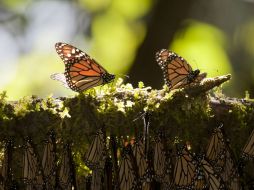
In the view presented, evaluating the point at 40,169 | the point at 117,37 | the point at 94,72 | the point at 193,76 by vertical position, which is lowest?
the point at 40,169

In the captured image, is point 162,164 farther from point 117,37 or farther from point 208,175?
point 117,37

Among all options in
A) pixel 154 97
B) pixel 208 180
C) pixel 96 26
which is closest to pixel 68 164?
pixel 154 97

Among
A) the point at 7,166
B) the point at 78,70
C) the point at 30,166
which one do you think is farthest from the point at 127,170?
the point at 78,70

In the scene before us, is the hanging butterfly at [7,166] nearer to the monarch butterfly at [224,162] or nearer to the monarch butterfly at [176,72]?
the monarch butterfly at [176,72]

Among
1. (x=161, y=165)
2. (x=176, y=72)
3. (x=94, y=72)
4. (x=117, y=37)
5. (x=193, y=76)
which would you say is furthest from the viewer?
(x=117, y=37)

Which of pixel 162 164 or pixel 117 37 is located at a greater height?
pixel 117 37

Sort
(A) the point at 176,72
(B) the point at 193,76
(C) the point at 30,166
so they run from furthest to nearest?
(A) the point at 176,72, (B) the point at 193,76, (C) the point at 30,166

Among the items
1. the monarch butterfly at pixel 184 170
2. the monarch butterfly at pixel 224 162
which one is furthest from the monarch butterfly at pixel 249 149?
the monarch butterfly at pixel 184 170
